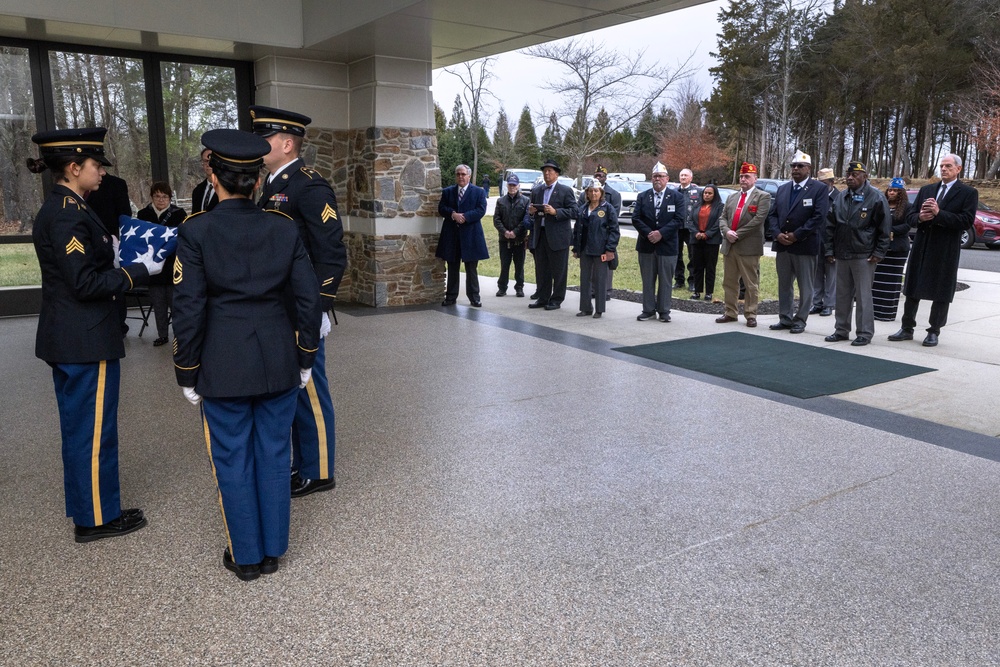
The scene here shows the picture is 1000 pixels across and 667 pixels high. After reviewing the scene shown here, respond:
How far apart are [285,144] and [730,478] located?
2943mm

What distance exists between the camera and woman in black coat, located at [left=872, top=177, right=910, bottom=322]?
8.99 metres

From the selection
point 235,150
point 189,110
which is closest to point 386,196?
point 189,110

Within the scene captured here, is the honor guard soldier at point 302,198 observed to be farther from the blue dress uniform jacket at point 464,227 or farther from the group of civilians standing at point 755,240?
the blue dress uniform jacket at point 464,227

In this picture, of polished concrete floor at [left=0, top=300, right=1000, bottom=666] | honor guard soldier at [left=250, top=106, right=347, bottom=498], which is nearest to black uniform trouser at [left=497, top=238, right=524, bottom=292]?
polished concrete floor at [left=0, top=300, right=1000, bottom=666]

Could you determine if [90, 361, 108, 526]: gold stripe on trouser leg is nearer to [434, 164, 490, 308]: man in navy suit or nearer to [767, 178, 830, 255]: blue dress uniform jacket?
[434, 164, 490, 308]: man in navy suit

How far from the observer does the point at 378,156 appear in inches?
388

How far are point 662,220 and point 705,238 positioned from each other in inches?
67.4

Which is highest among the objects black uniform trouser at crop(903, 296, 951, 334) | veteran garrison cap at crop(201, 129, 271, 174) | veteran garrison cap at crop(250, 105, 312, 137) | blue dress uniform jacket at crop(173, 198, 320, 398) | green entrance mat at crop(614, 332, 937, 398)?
veteran garrison cap at crop(250, 105, 312, 137)

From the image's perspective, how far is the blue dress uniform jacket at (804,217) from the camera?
27.4ft

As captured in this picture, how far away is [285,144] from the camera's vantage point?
3779 mm

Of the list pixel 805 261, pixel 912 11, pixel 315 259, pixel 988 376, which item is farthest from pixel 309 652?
pixel 912 11

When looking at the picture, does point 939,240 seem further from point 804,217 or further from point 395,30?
point 395,30

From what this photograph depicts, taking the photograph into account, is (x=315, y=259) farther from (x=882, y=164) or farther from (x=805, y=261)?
(x=882, y=164)

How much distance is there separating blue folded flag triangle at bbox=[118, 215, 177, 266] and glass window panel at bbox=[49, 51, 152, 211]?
672cm
